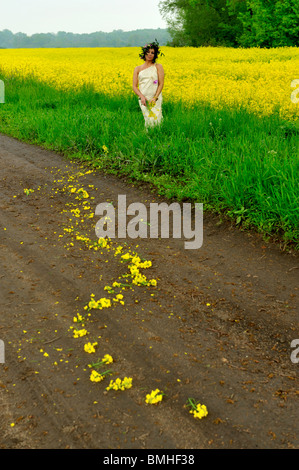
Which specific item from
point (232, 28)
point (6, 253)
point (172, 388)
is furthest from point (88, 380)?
point (232, 28)

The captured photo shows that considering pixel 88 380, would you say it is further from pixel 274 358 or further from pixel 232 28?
pixel 232 28

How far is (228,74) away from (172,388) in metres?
15.7

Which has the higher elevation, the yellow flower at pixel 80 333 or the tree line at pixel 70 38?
the tree line at pixel 70 38

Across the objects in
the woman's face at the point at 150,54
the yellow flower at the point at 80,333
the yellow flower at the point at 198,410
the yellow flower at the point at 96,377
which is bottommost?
the yellow flower at the point at 198,410

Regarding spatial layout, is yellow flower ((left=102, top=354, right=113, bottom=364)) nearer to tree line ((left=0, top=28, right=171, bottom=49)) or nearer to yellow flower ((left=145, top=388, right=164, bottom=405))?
yellow flower ((left=145, top=388, right=164, bottom=405))

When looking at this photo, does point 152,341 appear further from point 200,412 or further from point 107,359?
point 200,412

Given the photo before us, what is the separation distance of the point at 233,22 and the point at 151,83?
42434 millimetres

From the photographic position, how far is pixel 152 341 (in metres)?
3.16

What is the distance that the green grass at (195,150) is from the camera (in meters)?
4.91

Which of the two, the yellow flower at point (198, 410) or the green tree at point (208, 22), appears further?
the green tree at point (208, 22)

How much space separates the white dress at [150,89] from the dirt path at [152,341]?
3.76 m

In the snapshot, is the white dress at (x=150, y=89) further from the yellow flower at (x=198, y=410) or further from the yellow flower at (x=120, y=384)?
the yellow flower at (x=198, y=410)

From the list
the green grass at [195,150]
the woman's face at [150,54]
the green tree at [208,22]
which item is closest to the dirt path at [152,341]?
the green grass at [195,150]

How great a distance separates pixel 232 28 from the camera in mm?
44562
